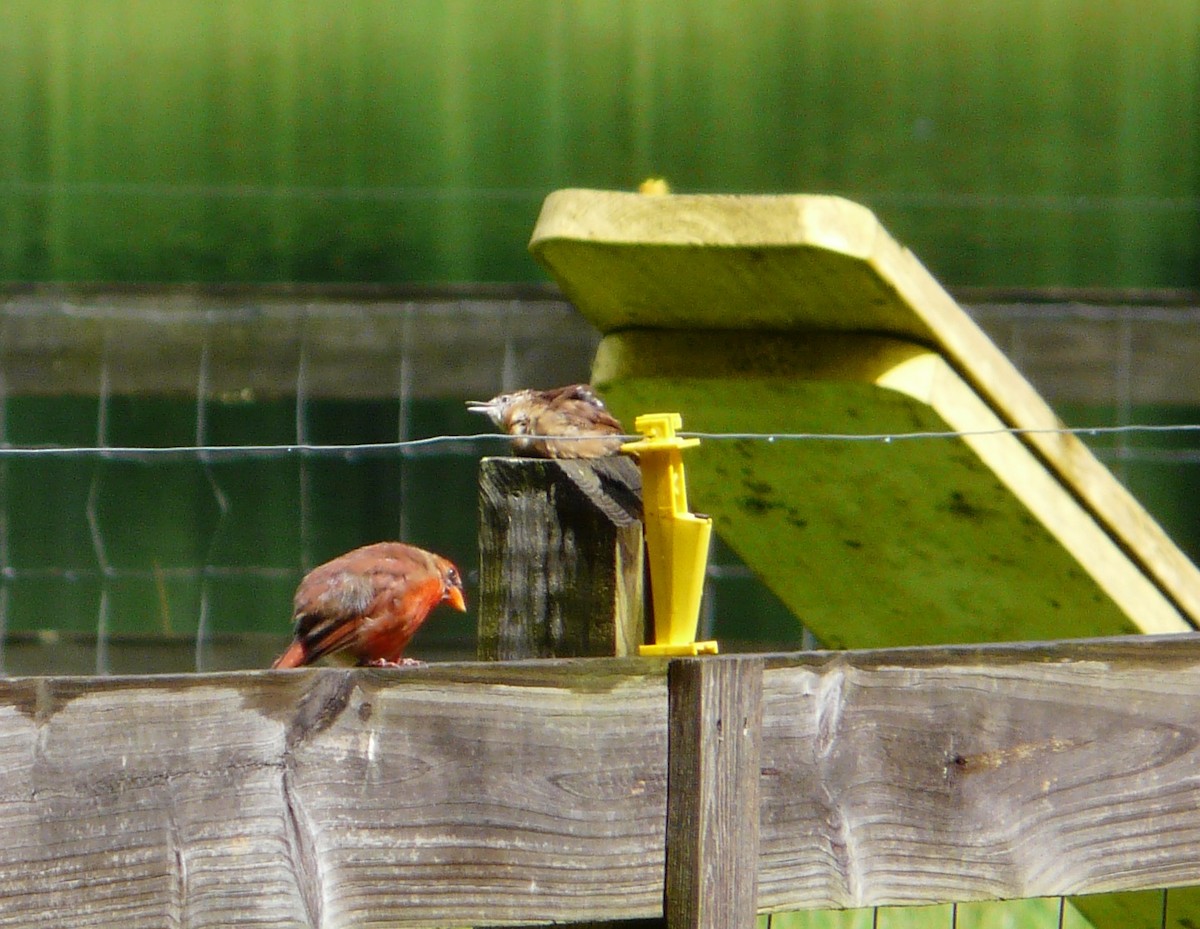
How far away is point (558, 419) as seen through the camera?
3475 mm

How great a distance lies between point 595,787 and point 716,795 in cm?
12

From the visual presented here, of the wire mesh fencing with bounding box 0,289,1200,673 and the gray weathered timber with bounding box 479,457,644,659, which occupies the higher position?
the wire mesh fencing with bounding box 0,289,1200,673

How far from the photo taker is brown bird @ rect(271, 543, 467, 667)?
3.52 m

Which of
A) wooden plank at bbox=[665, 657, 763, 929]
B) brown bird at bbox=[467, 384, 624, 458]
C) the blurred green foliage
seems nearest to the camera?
wooden plank at bbox=[665, 657, 763, 929]

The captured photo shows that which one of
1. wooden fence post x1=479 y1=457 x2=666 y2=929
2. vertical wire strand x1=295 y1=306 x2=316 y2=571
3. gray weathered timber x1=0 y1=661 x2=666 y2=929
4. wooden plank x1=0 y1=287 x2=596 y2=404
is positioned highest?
wooden plank x1=0 y1=287 x2=596 y2=404

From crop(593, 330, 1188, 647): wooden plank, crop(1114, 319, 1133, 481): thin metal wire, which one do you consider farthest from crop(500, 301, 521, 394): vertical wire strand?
crop(593, 330, 1188, 647): wooden plank

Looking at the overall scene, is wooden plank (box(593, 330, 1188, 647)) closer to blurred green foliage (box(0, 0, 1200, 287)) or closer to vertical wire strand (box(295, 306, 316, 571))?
vertical wire strand (box(295, 306, 316, 571))

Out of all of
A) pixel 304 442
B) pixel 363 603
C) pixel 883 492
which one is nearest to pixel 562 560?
pixel 883 492

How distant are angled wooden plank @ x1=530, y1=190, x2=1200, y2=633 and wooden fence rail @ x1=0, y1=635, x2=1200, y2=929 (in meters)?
0.60

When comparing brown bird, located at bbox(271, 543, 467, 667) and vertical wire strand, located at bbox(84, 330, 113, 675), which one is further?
vertical wire strand, located at bbox(84, 330, 113, 675)

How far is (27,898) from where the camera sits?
1.45m

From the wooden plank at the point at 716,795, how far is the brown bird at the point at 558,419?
3.18ft

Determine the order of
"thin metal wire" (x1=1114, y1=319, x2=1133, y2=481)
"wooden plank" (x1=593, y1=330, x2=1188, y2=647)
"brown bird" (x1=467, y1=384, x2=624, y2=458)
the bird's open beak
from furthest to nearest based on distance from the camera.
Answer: "thin metal wire" (x1=1114, y1=319, x2=1133, y2=481) < the bird's open beak < "brown bird" (x1=467, y1=384, x2=624, y2=458) < "wooden plank" (x1=593, y1=330, x2=1188, y2=647)

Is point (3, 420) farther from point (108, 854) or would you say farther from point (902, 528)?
point (108, 854)
